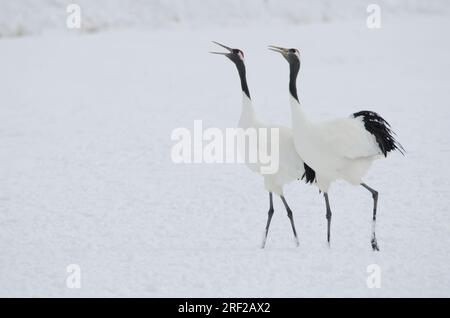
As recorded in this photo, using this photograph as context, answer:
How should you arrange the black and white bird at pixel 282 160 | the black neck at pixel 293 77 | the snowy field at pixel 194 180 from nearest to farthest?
1. the snowy field at pixel 194 180
2. the black neck at pixel 293 77
3. the black and white bird at pixel 282 160

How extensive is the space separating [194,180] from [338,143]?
2.80 meters

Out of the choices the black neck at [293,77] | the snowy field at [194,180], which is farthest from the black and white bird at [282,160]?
the snowy field at [194,180]

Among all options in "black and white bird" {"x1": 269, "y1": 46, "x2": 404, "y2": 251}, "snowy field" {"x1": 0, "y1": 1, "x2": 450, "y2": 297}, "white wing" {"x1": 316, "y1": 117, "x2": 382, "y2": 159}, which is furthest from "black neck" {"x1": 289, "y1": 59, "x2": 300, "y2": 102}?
"snowy field" {"x1": 0, "y1": 1, "x2": 450, "y2": 297}

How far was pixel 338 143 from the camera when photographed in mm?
5246

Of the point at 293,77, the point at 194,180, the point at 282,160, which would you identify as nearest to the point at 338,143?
the point at 282,160

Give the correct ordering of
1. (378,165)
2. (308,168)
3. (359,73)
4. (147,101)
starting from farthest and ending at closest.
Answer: (359,73) → (147,101) → (378,165) → (308,168)

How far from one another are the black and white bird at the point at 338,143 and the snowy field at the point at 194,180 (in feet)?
2.10

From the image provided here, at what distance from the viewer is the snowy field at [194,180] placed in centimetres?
516

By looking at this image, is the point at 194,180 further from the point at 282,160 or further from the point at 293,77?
the point at 293,77

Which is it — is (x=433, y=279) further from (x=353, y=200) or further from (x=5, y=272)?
(x=5, y=272)

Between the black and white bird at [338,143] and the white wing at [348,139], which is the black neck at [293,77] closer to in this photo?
the black and white bird at [338,143]
